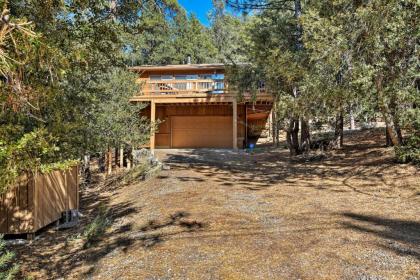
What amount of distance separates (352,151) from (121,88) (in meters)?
9.21

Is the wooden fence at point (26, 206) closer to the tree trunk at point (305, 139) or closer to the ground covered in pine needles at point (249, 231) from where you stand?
the ground covered in pine needles at point (249, 231)

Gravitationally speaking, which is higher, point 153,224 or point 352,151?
point 352,151

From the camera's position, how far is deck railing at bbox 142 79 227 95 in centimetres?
2031

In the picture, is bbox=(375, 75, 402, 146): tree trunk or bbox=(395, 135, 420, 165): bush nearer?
bbox=(375, 75, 402, 146): tree trunk

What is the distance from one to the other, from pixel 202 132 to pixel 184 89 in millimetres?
3090

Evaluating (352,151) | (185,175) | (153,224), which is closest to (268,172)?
(185,175)

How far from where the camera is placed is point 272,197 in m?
8.12

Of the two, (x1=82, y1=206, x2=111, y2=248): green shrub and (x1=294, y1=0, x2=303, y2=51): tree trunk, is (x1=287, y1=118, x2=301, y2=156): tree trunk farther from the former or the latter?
(x1=82, y1=206, x2=111, y2=248): green shrub

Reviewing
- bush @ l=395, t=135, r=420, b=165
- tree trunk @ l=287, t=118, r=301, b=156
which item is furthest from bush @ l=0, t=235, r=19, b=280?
tree trunk @ l=287, t=118, r=301, b=156

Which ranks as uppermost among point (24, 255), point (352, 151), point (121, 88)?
point (121, 88)

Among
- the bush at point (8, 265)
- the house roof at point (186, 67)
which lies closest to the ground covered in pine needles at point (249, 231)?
the bush at point (8, 265)

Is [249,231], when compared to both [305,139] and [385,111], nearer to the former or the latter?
[385,111]

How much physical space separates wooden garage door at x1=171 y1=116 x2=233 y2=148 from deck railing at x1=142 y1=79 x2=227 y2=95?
243cm

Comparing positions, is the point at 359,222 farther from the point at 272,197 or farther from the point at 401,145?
the point at 401,145
